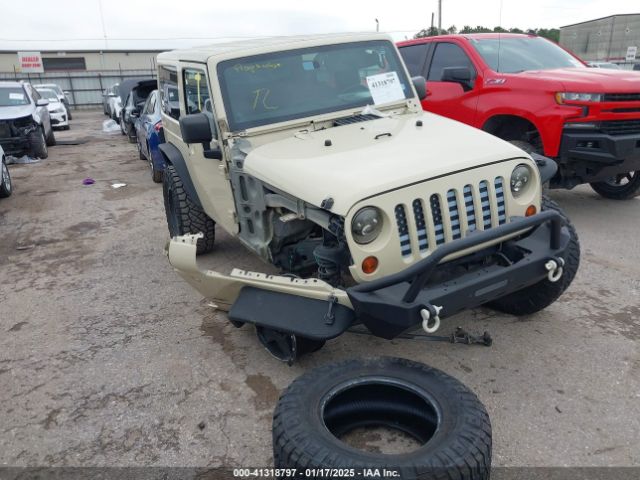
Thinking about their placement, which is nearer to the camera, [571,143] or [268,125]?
[268,125]

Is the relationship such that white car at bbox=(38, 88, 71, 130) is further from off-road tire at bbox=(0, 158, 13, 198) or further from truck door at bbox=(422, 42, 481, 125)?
truck door at bbox=(422, 42, 481, 125)

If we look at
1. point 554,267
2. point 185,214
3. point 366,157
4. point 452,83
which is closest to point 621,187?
point 452,83

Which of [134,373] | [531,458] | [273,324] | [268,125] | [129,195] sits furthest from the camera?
[129,195]

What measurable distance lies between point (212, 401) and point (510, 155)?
223 centimetres

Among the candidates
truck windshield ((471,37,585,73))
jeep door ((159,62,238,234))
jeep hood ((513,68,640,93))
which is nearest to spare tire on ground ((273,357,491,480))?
jeep door ((159,62,238,234))

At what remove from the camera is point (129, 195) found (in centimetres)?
838

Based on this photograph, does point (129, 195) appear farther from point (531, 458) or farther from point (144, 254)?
point (531, 458)

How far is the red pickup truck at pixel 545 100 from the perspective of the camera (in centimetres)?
541

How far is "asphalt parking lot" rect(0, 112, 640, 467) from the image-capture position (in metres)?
2.77

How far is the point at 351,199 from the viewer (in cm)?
271

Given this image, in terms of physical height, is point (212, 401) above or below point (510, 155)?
below

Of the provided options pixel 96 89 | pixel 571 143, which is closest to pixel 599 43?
pixel 96 89

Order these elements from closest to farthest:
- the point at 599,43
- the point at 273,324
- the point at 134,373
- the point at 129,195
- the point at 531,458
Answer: the point at 531,458 < the point at 273,324 < the point at 134,373 < the point at 129,195 < the point at 599,43

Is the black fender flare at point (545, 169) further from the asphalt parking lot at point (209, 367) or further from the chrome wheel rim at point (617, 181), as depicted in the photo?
the chrome wheel rim at point (617, 181)
